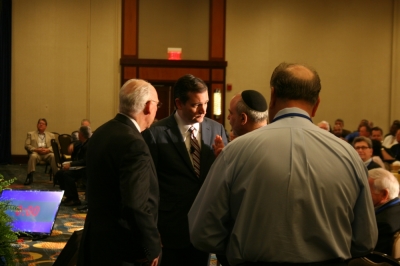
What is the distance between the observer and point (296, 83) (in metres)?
1.78

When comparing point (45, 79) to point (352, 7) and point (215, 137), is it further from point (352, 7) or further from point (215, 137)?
point (215, 137)

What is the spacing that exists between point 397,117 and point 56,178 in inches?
362

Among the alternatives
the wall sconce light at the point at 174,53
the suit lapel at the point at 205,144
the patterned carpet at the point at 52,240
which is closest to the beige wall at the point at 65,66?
the wall sconce light at the point at 174,53

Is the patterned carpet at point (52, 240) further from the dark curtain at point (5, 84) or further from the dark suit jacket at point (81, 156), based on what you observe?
the dark curtain at point (5, 84)

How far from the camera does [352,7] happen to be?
48.2 feet

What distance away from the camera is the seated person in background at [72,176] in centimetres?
862

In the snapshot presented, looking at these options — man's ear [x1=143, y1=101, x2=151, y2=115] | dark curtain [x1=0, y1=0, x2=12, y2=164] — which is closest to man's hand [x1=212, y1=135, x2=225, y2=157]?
man's ear [x1=143, y1=101, x2=151, y2=115]

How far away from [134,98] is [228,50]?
11984mm

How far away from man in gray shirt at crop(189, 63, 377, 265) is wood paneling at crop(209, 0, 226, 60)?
12555 mm

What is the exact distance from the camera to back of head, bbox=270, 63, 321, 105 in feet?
5.83

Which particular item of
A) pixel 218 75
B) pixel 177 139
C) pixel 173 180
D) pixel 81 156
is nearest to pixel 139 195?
pixel 173 180

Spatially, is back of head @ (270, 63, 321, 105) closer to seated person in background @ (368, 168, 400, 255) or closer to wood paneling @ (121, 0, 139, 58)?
seated person in background @ (368, 168, 400, 255)

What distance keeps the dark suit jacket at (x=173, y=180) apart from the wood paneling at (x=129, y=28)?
37.1 ft

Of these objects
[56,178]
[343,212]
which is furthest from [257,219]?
[56,178]
